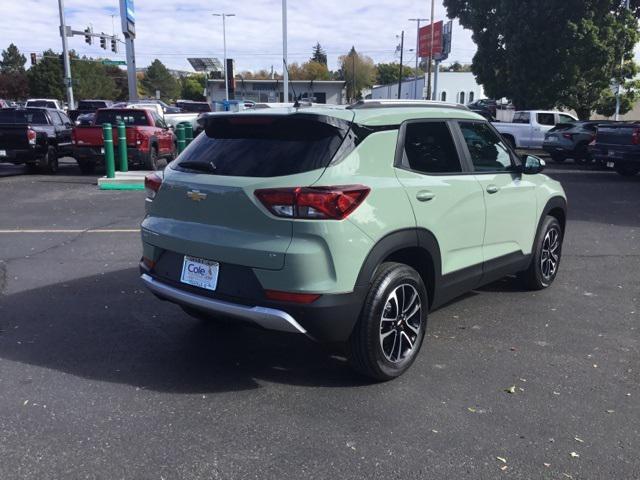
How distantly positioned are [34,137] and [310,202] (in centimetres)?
1421

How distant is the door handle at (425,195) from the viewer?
4.08 m

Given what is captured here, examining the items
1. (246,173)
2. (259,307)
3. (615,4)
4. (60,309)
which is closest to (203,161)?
(246,173)

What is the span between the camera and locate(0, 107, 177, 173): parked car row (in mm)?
15258

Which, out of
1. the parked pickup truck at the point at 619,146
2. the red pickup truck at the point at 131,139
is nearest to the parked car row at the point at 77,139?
the red pickup truck at the point at 131,139

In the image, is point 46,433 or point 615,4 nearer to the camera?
point 46,433

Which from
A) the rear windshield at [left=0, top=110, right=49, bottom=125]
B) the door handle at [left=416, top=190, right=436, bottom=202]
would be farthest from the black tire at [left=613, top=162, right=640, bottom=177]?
the rear windshield at [left=0, top=110, right=49, bottom=125]

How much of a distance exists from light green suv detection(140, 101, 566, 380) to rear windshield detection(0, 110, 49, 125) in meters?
14.1

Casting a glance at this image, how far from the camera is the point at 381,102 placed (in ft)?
14.3

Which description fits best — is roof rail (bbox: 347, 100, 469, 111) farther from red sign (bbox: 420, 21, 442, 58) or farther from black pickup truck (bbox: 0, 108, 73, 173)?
red sign (bbox: 420, 21, 442, 58)

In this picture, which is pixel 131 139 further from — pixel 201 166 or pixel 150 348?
pixel 201 166

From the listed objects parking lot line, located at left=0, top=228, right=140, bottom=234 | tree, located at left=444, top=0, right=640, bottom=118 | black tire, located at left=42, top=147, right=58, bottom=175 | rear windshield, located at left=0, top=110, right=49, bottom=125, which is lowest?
parking lot line, located at left=0, top=228, right=140, bottom=234

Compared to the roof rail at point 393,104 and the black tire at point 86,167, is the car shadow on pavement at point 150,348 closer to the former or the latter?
the roof rail at point 393,104

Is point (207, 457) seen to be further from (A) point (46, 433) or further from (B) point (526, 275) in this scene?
(B) point (526, 275)

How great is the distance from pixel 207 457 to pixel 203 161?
193cm
